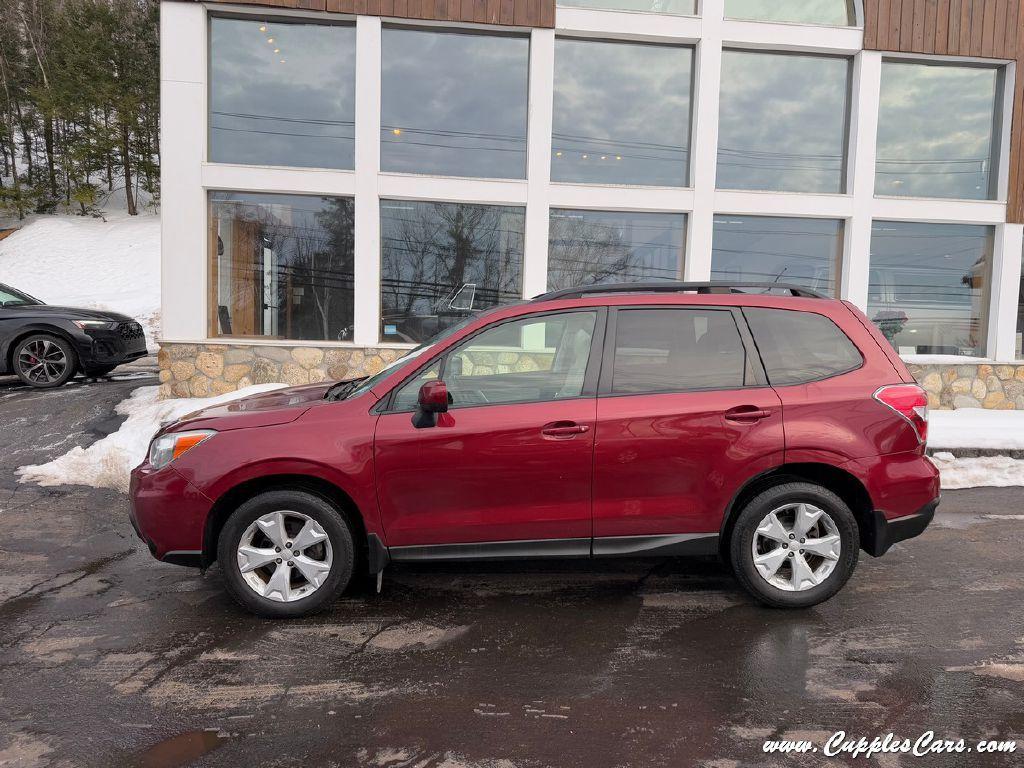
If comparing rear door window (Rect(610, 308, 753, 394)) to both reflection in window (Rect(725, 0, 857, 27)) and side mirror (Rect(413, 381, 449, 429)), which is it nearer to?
side mirror (Rect(413, 381, 449, 429))

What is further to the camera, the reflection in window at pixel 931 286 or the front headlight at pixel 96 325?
the reflection in window at pixel 931 286

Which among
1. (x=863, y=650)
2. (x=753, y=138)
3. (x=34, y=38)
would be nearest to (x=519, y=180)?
(x=753, y=138)

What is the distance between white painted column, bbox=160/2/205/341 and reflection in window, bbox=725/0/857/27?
7.84 m

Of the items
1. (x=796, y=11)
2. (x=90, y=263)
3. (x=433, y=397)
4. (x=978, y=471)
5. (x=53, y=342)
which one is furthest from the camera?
(x=90, y=263)

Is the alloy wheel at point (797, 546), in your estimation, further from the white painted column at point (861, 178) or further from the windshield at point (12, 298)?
the windshield at point (12, 298)

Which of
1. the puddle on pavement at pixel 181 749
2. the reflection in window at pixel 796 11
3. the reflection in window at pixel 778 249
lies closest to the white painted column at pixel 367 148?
the reflection in window at pixel 778 249

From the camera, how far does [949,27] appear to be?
10.4 m

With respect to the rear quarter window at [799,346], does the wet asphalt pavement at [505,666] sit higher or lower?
lower

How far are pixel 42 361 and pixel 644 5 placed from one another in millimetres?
10597

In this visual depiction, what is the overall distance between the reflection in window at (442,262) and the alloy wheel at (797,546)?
6904 millimetres

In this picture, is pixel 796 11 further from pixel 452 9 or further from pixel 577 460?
pixel 577 460

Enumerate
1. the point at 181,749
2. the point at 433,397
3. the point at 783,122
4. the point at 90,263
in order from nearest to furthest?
the point at 181,749 → the point at 433,397 → the point at 783,122 → the point at 90,263

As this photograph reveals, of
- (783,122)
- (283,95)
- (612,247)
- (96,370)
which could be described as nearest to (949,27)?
(783,122)

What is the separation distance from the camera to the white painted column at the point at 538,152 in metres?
10.1
